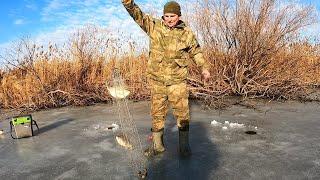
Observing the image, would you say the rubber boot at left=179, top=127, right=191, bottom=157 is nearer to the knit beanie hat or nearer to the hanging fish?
the hanging fish

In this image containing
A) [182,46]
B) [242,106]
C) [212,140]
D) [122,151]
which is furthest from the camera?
[242,106]

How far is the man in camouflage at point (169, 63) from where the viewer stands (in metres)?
4.78

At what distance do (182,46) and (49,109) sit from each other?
17.3ft

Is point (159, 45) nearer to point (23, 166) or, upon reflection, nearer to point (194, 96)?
point (23, 166)

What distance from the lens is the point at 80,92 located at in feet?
31.7

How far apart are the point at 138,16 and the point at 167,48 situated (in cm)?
51

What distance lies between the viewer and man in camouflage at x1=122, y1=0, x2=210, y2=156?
478 centimetres

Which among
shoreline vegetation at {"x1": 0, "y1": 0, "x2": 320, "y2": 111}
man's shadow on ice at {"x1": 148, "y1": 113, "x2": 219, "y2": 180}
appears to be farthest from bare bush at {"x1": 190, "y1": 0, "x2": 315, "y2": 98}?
man's shadow on ice at {"x1": 148, "y1": 113, "x2": 219, "y2": 180}

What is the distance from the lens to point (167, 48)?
15.7 feet

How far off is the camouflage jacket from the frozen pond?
1009mm

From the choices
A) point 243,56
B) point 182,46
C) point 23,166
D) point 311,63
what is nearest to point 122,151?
point 23,166

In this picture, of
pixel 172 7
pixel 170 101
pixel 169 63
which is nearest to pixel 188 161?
pixel 170 101

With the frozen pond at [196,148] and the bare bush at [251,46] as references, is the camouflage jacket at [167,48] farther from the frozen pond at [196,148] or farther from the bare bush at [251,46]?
the bare bush at [251,46]

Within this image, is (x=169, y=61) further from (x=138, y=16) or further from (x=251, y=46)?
(x=251, y=46)
